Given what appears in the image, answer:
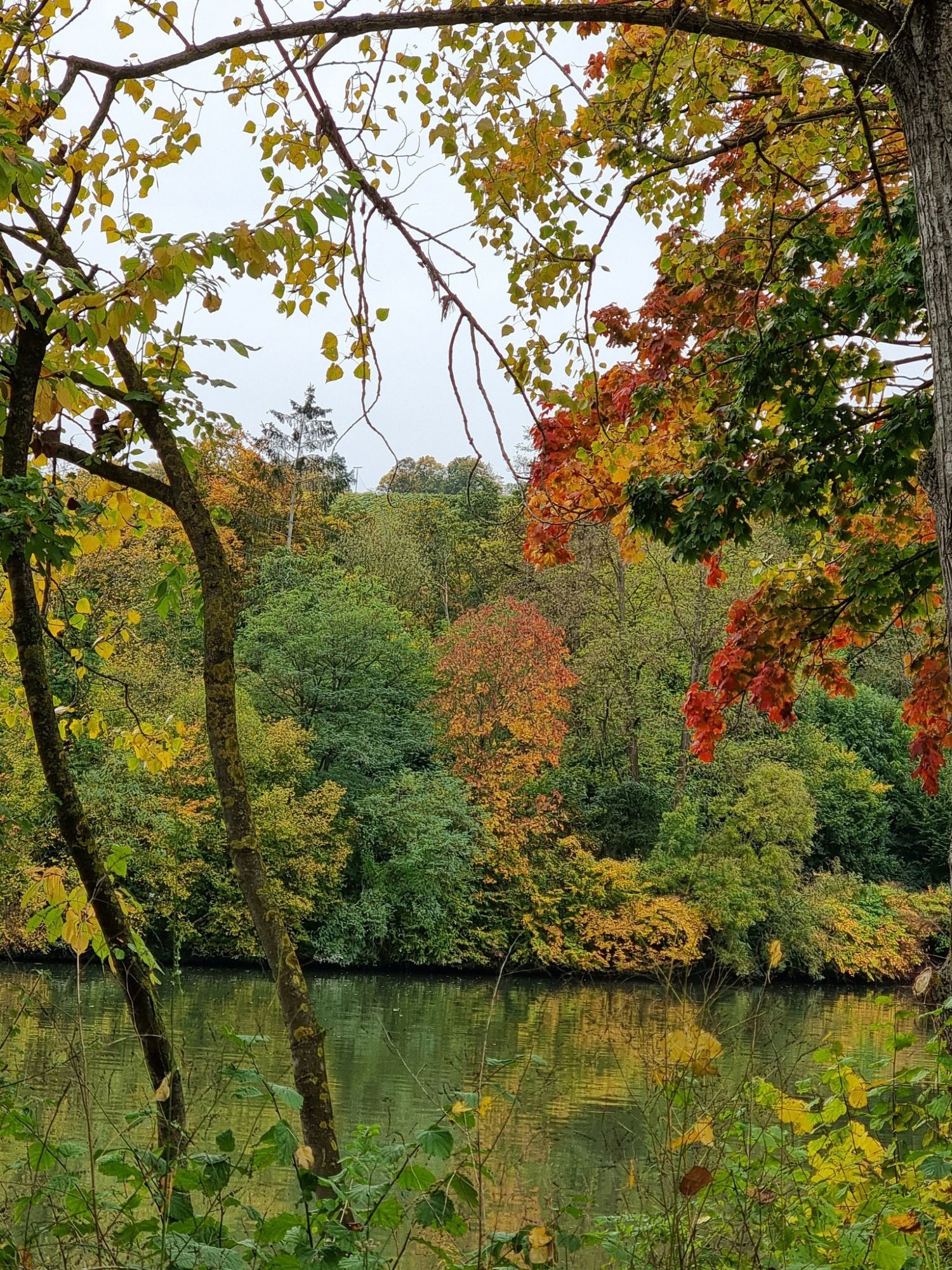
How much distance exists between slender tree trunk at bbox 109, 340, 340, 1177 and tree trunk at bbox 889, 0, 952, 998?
1.27 meters

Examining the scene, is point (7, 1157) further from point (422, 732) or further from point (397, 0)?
point (422, 732)

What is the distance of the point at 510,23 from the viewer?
187 cm

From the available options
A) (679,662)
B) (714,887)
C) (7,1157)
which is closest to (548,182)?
(7,1157)

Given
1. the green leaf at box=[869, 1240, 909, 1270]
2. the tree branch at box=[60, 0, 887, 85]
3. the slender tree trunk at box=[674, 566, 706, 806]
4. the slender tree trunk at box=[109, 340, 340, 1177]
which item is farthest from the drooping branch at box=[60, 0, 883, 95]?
the slender tree trunk at box=[674, 566, 706, 806]

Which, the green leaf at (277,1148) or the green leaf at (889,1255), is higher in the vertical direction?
the green leaf at (277,1148)

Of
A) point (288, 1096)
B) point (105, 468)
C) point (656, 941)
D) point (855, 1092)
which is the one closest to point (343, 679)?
point (656, 941)

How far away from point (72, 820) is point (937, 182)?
6.77 feet

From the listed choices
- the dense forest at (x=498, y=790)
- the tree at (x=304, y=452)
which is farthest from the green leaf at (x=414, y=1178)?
the tree at (x=304, y=452)

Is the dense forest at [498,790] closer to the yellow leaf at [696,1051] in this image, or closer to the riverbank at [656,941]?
the riverbank at [656,941]

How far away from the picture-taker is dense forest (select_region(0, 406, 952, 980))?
53.4 ft

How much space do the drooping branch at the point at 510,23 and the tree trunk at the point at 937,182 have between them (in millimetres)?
75

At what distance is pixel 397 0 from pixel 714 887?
55.1 feet

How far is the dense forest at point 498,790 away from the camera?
16.3m

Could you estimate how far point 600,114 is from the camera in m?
3.11
